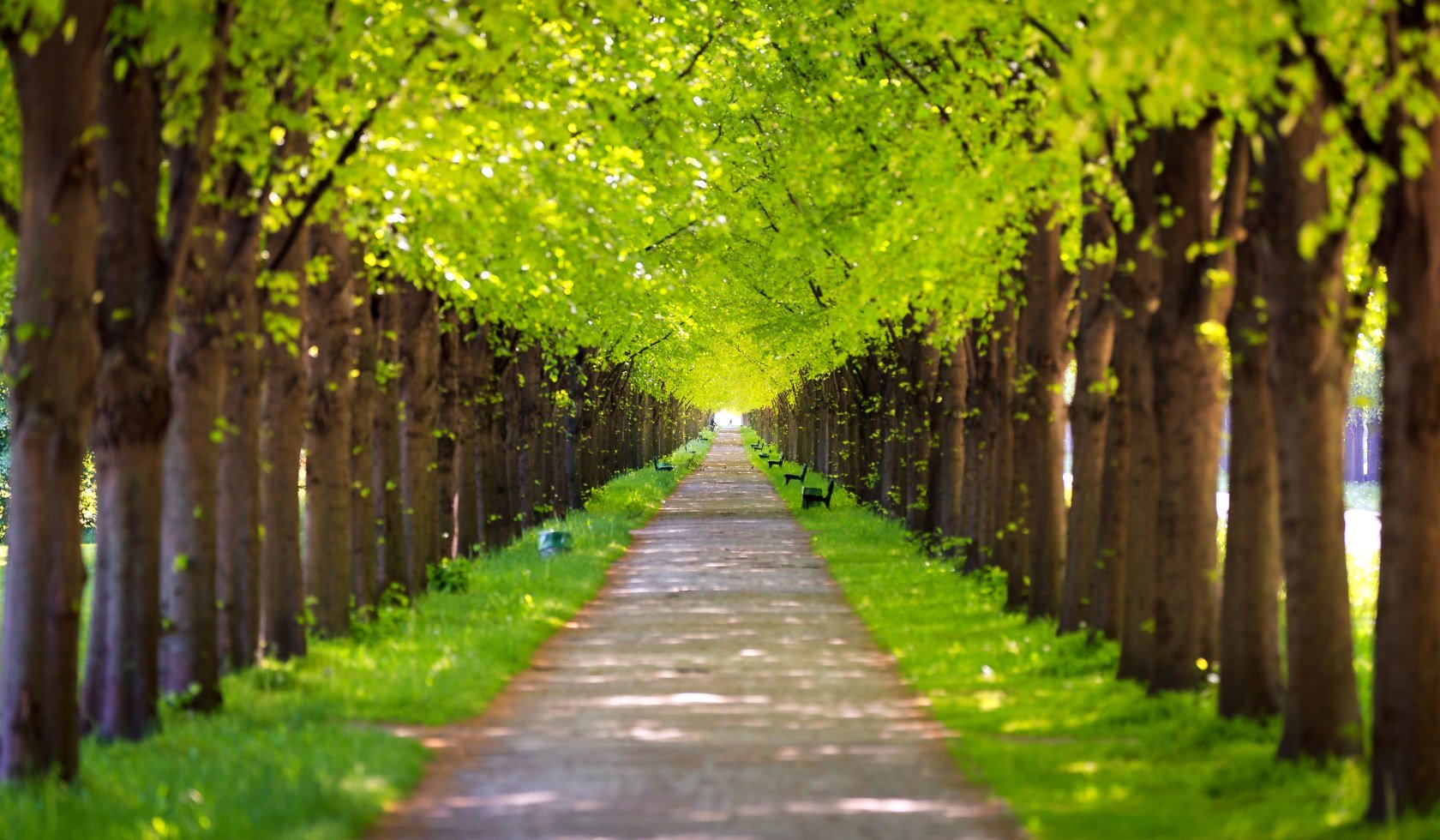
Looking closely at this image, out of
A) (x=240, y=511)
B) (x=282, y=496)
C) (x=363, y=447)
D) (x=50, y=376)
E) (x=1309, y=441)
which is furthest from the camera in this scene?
(x=363, y=447)

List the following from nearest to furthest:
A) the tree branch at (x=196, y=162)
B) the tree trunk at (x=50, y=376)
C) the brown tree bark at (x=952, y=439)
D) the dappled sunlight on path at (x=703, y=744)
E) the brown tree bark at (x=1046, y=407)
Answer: the dappled sunlight on path at (x=703, y=744)
the tree trunk at (x=50, y=376)
the tree branch at (x=196, y=162)
the brown tree bark at (x=1046, y=407)
the brown tree bark at (x=952, y=439)

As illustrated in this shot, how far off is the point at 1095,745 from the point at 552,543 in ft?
59.4

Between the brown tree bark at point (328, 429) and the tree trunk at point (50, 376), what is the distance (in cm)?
720

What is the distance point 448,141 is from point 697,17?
35.5ft

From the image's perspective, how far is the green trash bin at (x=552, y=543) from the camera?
2902 centimetres

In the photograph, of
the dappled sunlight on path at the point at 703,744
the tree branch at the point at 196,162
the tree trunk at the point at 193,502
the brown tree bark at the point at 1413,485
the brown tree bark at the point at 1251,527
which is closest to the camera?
the brown tree bark at the point at 1413,485

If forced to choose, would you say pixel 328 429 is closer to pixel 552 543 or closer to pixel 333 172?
pixel 333 172

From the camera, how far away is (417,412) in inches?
933

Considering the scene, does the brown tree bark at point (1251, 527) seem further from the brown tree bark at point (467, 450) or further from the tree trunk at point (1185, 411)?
the brown tree bark at point (467, 450)

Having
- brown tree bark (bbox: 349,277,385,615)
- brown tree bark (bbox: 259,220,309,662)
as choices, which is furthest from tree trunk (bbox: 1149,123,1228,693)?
brown tree bark (bbox: 349,277,385,615)

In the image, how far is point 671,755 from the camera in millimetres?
11422

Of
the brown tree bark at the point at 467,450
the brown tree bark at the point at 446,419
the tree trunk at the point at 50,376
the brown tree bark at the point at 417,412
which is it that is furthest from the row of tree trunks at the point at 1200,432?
the brown tree bark at the point at 467,450

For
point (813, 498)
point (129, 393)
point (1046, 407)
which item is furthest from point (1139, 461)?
point (813, 498)

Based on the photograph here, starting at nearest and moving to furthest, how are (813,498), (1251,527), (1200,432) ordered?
(1251,527) → (1200,432) → (813,498)
